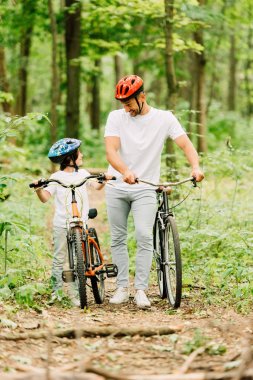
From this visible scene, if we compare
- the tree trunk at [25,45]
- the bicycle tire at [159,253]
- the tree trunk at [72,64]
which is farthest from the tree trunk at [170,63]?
the tree trunk at [25,45]

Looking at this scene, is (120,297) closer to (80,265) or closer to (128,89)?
(80,265)

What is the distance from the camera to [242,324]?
5.33 meters

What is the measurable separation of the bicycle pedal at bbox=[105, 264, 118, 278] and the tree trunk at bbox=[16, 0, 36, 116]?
11.2 metres

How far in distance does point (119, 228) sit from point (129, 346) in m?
2.19

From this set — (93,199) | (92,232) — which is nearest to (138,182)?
(92,232)

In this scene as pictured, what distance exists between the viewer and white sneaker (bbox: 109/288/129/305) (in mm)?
6734

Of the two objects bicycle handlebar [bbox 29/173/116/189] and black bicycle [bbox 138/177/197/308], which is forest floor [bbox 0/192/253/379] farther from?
bicycle handlebar [bbox 29/173/116/189]

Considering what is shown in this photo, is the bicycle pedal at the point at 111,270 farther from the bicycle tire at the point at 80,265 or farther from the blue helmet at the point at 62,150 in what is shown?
the blue helmet at the point at 62,150

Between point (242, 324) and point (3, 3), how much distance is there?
6.96m

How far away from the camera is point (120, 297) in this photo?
6750 mm

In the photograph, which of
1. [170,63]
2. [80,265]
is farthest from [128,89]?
[170,63]

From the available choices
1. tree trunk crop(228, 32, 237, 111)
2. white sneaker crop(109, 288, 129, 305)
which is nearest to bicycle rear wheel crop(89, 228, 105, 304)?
white sneaker crop(109, 288, 129, 305)

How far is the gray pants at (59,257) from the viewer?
6594 millimetres

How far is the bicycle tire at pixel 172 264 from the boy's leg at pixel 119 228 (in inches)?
18.3
